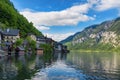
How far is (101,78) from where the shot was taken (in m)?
49.5

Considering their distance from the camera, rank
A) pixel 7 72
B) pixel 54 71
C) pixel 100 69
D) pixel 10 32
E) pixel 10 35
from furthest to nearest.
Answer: pixel 10 32 < pixel 10 35 < pixel 100 69 < pixel 54 71 < pixel 7 72

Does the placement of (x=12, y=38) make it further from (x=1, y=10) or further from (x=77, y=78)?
(x=77, y=78)

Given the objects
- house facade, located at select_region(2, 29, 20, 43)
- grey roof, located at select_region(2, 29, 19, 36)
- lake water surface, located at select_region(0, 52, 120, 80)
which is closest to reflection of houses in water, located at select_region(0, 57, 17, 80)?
lake water surface, located at select_region(0, 52, 120, 80)

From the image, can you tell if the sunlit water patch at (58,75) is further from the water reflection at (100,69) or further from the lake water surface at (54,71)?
the water reflection at (100,69)

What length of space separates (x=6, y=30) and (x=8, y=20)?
39512mm

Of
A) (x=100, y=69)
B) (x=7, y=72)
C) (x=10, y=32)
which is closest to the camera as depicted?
(x=7, y=72)

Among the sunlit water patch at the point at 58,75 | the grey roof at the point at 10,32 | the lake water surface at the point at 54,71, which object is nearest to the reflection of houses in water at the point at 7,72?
the lake water surface at the point at 54,71

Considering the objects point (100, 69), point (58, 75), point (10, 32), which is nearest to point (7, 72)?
point (58, 75)

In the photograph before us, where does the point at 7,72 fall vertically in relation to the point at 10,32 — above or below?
below

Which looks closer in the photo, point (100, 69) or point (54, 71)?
point (54, 71)

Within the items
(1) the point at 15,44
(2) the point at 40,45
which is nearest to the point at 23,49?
(1) the point at 15,44

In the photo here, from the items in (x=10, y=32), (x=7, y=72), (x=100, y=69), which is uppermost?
A: (x=10, y=32)

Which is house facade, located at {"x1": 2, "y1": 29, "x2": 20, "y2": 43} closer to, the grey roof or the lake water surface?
the grey roof

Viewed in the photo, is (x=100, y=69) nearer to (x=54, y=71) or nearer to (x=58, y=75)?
(x=54, y=71)
